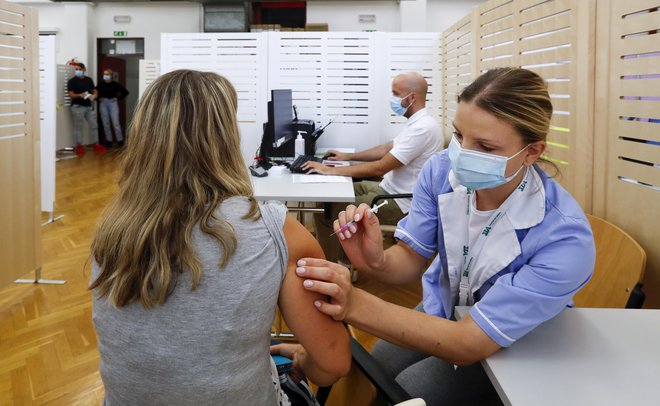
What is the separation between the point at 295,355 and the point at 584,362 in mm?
663

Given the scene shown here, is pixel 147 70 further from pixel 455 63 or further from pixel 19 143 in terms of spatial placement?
pixel 455 63

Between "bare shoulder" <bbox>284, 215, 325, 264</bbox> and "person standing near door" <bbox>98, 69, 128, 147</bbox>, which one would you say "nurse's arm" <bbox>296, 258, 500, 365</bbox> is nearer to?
"bare shoulder" <bbox>284, 215, 325, 264</bbox>

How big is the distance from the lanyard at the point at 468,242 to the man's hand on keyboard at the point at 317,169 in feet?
6.32

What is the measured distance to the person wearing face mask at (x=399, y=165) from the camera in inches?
127

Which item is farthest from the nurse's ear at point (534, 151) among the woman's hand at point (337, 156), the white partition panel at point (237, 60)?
the white partition panel at point (237, 60)

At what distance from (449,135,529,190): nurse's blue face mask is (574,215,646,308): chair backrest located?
22.5 inches

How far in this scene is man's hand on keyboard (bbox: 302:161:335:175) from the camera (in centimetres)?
319

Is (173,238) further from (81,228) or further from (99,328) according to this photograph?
(81,228)

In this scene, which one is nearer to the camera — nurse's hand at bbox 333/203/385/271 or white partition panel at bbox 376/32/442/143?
nurse's hand at bbox 333/203/385/271

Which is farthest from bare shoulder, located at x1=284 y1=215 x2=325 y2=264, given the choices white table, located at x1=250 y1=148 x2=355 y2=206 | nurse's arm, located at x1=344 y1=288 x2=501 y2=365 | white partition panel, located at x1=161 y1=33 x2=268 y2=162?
white partition panel, located at x1=161 y1=33 x2=268 y2=162

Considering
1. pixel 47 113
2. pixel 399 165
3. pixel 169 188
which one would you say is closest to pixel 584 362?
pixel 169 188

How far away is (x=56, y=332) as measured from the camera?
2568 millimetres

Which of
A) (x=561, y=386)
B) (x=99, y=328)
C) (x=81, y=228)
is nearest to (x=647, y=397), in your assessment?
(x=561, y=386)

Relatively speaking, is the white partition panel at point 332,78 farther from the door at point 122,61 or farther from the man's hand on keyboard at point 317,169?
the door at point 122,61
